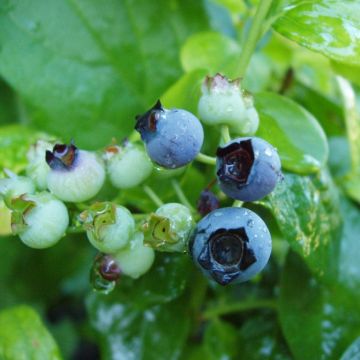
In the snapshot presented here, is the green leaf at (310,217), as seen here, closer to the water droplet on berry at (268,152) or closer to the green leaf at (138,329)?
the water droplet on berry at (268,152)

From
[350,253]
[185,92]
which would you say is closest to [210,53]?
[185,92]

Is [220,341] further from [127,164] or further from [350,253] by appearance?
[127,164]

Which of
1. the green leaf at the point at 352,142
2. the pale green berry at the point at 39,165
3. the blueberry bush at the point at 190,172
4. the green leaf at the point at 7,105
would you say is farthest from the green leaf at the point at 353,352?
the green leaf at the point at 7,105

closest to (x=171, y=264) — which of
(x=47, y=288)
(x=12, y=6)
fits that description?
(x=12, y=6)

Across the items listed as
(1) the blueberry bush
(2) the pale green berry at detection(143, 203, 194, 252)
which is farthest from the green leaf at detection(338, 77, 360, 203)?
(2) the pale green berry at detection(143, 203, 194, 252)

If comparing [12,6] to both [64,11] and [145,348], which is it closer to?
[64,11]
